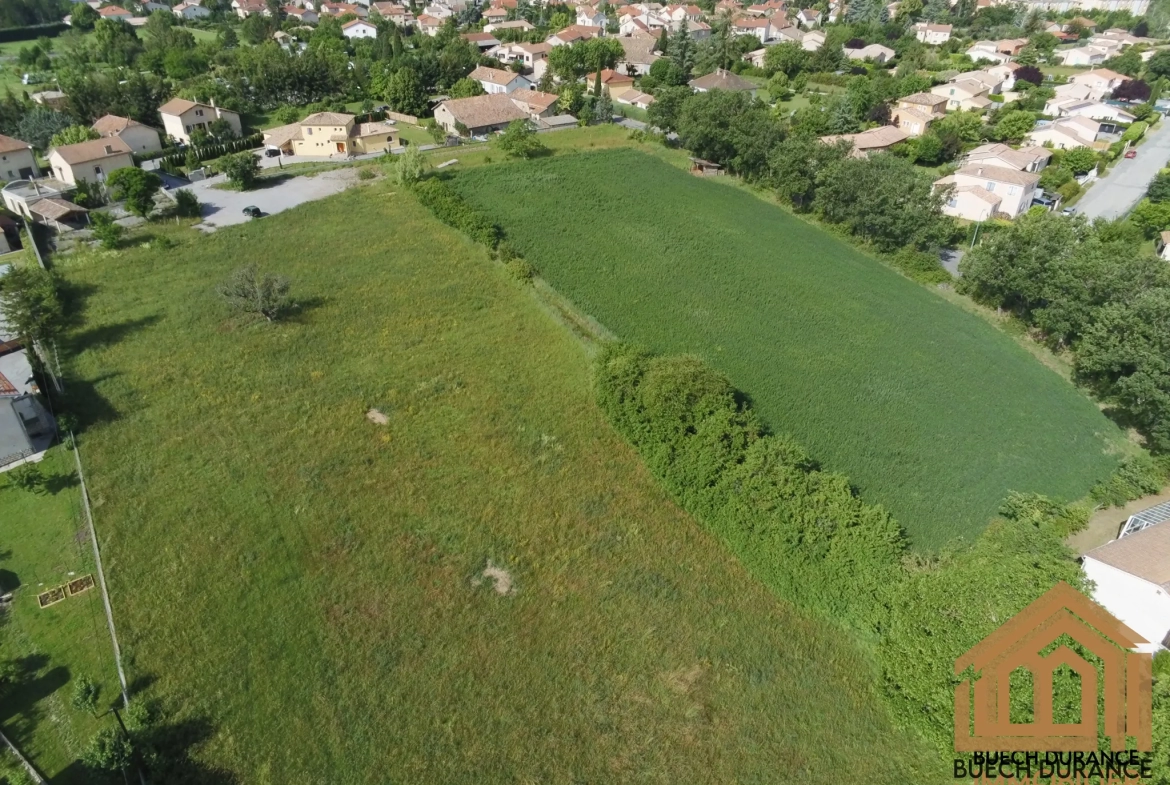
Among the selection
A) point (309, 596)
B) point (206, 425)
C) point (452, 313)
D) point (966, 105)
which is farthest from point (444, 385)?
point (966, 105)

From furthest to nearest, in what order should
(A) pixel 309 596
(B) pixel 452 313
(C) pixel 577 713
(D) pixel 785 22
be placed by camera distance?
1. (D) pixel 785 22
2. (B) pixel 452 313
3. (A) pixel 309 596
4. (C) pixel 577 713

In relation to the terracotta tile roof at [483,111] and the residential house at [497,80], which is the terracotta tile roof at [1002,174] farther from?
the residential house at [497,80]

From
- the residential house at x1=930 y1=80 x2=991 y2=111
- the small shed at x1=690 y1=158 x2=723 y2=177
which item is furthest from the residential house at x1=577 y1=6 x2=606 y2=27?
the small shed at x1=690 y1=158 x2=723 y2=177

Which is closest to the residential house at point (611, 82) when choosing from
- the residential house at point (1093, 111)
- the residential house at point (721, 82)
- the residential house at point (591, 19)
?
the residential house at point (721, 82)

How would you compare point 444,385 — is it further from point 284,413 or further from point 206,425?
point 206,425

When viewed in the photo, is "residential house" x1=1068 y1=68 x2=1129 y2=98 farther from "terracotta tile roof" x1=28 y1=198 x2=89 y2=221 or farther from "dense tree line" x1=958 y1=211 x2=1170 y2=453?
"terracotta tile roof" x1=28 y1=198 x2=89 y2=221
